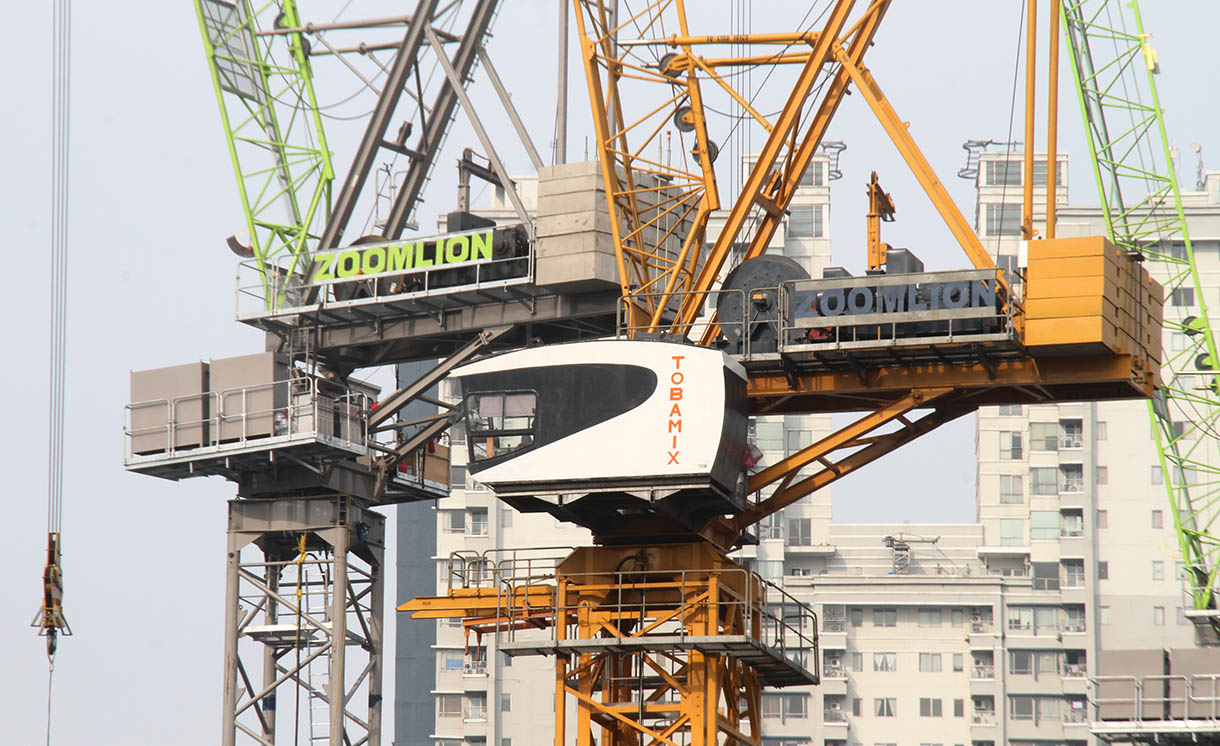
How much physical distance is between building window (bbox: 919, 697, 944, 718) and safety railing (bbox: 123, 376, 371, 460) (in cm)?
9293

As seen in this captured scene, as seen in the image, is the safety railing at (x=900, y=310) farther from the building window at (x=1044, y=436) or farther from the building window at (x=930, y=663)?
the building window at (x=1044, y=436)

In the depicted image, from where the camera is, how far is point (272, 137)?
77.3 meters

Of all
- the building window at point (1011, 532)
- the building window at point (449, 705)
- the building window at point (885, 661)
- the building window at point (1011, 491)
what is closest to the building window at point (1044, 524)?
the building window at point (1011, 532)

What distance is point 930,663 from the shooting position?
156 metres

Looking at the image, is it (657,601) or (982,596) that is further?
(982,596)

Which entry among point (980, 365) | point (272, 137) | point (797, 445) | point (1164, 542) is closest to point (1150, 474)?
point (1164, 542)

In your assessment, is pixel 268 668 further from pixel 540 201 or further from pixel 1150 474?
pixel 1150 474

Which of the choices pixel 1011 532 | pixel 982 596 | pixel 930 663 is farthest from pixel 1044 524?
pixel 930 663

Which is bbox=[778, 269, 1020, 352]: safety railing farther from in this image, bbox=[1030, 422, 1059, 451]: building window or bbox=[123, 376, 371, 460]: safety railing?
bbox=[1030, 422, 1059, 451]: building window

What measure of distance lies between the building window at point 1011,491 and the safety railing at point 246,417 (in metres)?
101

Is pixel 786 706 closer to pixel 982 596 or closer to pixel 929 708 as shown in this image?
pixel 929 708

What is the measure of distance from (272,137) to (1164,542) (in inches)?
3912

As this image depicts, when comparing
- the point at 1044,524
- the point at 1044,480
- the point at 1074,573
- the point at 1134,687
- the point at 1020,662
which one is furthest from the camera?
the point at 1044,480

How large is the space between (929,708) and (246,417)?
9691 centimetres
